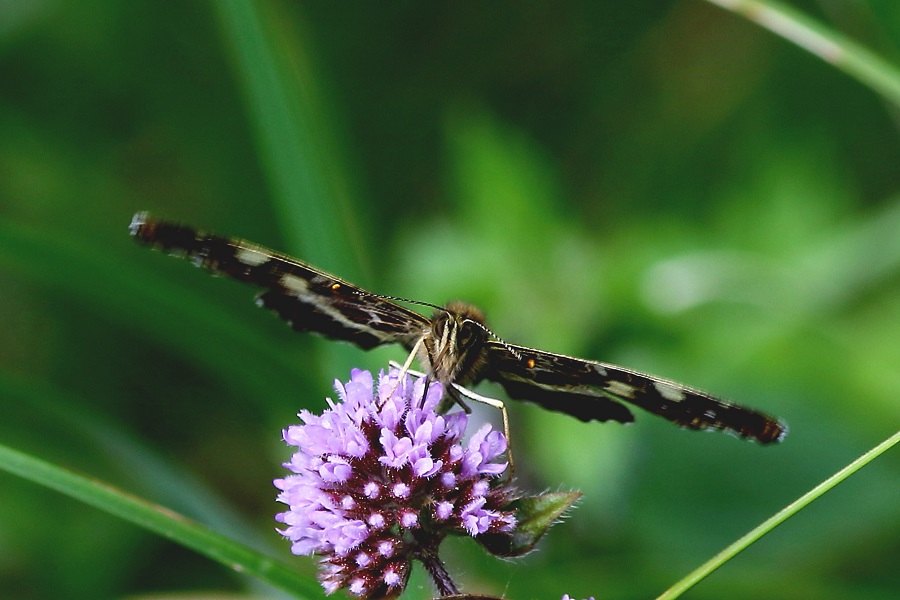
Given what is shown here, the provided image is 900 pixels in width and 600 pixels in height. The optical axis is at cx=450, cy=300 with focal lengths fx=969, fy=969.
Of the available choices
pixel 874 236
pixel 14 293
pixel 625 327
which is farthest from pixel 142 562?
pixel 874 236

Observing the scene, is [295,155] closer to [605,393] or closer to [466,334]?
[466,334]

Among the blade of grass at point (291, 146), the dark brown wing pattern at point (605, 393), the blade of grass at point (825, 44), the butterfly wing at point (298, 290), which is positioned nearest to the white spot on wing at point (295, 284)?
the butterfly wing at point (298, 290)

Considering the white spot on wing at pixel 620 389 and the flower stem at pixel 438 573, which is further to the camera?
the white spot on wing at pixel 620 389

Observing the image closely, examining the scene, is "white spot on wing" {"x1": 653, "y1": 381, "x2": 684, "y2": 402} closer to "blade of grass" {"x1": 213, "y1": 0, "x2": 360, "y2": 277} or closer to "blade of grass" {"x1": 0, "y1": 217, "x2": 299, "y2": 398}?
"blade of grass" {"x1": 213, "y1": 0, "x2": 360, "y2": 277}

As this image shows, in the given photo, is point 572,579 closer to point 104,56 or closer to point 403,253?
point 403,253

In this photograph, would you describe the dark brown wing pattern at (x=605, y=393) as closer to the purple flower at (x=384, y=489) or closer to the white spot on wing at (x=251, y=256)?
the purple flower at (x=384, y=489)

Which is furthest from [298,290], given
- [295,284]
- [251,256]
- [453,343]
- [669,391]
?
[669,391]
